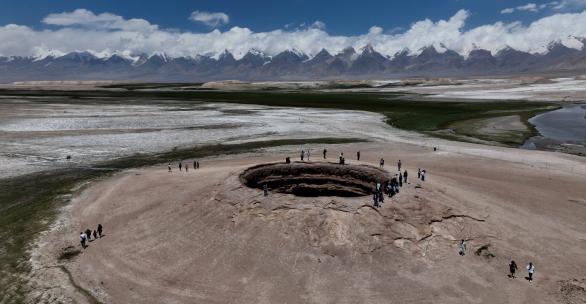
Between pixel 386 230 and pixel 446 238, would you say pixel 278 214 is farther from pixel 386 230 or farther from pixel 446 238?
pixel 446 238

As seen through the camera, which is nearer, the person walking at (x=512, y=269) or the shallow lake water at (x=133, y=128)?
the person walking at (x=512, y=269)

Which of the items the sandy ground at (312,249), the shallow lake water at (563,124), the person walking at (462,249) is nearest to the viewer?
the sandy ground at (312,249)

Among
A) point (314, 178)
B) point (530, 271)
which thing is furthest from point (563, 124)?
point (530, 271)

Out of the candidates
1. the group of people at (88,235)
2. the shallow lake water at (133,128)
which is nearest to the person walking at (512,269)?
the group of people at (88,235)

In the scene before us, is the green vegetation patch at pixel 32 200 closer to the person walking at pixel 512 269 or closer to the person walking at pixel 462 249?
the person walking at pixel 462 249

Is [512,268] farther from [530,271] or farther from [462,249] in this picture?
[462,249]

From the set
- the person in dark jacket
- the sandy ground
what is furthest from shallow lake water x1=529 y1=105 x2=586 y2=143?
the person in dark jacket

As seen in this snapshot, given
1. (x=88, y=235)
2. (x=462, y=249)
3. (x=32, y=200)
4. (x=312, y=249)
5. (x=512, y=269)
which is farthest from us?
(x=32, y=200)

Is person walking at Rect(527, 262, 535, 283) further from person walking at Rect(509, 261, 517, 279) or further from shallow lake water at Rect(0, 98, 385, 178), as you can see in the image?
shallow lake water at Rect(0, 98, 385, 178)
